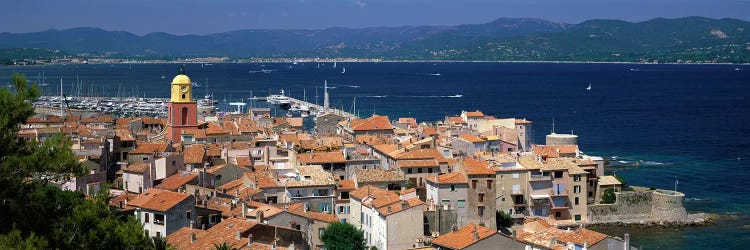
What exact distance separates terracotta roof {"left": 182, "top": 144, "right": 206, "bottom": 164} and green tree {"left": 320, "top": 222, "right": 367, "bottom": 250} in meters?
11.8

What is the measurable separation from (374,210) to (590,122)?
72359mm

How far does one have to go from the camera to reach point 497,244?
28.8 meters

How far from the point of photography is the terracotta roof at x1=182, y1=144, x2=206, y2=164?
41891mm

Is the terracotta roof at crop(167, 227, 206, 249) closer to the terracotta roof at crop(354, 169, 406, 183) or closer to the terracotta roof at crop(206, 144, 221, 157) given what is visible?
the terracotta roof at crop(354, 169, 406, 183)

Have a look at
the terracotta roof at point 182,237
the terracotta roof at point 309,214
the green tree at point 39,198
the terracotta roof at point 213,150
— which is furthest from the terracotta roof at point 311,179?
the green tree at point 39,198

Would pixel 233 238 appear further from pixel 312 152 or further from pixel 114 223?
pixel 312 152

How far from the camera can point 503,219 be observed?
41.3m

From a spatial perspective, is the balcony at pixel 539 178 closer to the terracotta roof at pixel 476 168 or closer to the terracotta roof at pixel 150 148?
the terracotta roof at pixel 476 168

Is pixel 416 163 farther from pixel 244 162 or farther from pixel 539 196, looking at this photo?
pixel 244 162

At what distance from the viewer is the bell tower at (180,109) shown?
50.5m

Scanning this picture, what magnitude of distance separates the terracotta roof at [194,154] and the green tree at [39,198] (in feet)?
81.9

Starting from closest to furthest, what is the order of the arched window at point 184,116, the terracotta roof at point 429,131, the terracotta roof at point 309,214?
the terracotta roof at point 309,214 < the arched window at point 184,116 < the terracotta roof at point 429,131

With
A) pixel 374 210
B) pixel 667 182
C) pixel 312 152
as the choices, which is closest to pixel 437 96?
pixel 667 182

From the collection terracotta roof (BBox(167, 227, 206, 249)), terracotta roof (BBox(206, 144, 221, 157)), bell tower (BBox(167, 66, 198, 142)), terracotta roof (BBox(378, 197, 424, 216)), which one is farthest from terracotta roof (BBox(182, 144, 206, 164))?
terracotta roof (BBox(167, 227, 206, 249))
